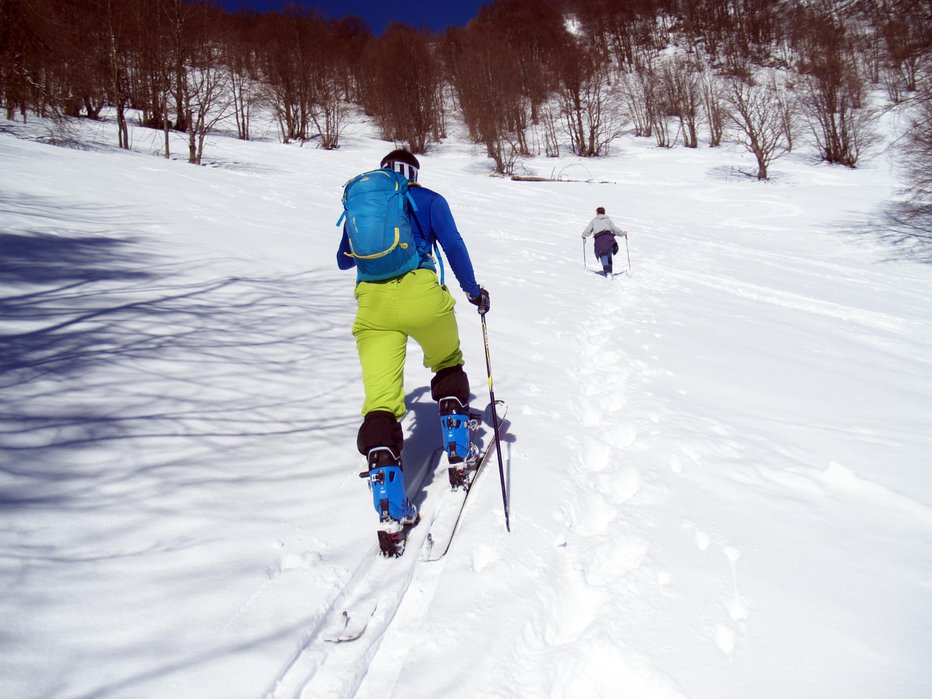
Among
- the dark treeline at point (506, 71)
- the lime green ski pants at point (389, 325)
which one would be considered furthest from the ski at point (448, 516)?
the dark treeline at point (506, 71)

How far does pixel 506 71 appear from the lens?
32250 millimetres

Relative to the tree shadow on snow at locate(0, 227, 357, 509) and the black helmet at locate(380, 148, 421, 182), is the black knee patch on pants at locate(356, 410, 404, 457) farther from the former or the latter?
the black helmet at locate(380, 148, 421, 182)

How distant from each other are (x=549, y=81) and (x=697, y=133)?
10993 mm

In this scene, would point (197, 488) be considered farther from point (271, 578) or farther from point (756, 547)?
point (756, 547)

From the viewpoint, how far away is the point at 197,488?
2.37 m

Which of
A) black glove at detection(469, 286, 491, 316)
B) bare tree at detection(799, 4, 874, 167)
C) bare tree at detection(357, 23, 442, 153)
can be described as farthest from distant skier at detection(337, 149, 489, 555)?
bare tree at detection(799, 4, 874, 167)

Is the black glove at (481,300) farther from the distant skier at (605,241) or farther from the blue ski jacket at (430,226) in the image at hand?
the distant skier at (605,241)

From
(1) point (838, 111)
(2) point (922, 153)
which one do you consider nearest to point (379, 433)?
(2) point (922, 153)

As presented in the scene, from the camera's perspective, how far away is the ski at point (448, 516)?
227 centimetres

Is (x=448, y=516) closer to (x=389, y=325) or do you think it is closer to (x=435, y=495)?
(x=435, y=495)

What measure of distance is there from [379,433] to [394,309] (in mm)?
578

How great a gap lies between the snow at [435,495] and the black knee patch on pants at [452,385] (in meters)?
0.52

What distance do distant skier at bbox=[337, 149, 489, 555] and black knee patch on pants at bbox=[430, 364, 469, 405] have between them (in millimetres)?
111

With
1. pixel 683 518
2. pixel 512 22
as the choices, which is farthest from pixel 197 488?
pixel 512 22
